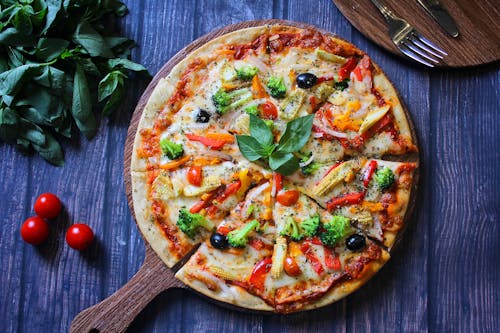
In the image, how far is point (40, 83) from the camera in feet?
19.4

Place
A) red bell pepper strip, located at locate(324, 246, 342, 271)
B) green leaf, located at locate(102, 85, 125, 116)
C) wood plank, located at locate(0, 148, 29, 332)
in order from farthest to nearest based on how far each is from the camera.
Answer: wood plank, located at locate(0, 148, 29, 332)
green leaf, located at locate(102, 85, 125, 116)
red bell pepper strip, located at locate(324, 246, 342, 271)

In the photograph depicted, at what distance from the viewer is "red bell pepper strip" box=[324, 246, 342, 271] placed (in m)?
5.61

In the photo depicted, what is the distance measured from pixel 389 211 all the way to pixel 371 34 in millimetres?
1664

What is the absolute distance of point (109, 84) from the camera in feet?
19.4

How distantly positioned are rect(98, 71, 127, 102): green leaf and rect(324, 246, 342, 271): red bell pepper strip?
7.74ft

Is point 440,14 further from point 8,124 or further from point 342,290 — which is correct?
point 8,124

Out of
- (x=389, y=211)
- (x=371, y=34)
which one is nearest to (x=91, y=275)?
(x=389, y=211)

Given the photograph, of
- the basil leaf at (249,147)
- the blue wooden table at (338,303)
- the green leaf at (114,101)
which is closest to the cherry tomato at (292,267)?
the blue wooden table at (338,303)

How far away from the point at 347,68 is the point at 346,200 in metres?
1.19

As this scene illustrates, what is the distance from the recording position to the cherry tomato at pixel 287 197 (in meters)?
5.72

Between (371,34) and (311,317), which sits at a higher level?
(371,34)

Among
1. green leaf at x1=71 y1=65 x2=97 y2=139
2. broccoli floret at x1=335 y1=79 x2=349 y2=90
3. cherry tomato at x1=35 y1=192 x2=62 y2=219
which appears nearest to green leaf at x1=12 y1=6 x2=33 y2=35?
green leaf at x1=71 y1=65 x2=97 y2=139

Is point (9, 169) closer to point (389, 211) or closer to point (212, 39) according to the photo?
point (212, 39)

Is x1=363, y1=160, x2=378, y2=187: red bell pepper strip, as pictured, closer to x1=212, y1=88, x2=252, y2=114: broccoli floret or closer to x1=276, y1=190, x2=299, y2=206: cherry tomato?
x1=276, y1=190, x2=299, y2=206: cherry tomato
